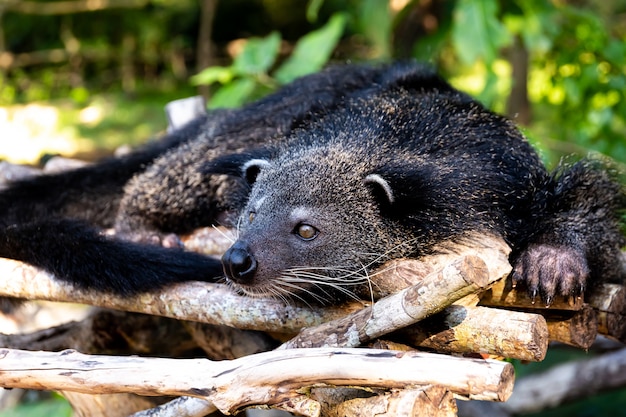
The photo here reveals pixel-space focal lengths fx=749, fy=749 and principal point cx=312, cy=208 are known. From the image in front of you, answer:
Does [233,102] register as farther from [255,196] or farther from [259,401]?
[259,401]

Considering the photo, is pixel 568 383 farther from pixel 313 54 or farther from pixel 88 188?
pixel 88 188

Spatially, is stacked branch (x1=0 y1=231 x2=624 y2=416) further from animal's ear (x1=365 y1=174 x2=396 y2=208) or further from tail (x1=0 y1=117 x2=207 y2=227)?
tail (x1=0 y1=117 x2=207 y2=227)

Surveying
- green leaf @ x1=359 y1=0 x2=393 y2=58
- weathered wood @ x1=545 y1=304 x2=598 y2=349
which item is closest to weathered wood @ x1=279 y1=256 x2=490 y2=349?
weathered wood @ x1=545 y1=304 x2=598 y2=349

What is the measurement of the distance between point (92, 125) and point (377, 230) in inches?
341

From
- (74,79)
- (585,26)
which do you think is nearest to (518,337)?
(585,26)

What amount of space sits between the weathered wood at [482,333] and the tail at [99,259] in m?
0.87

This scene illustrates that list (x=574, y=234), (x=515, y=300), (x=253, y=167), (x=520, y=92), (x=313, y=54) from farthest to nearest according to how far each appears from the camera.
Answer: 1. (x=520, y=92)
2. (x=313, y=54)
3. (x=253, y=167)
4. (x=574, y=234)
5. (x=515, y=300)

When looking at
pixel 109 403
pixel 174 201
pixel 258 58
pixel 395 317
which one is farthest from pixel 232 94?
pixel 395 317

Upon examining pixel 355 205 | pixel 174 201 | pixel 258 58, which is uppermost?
pixel 258 58

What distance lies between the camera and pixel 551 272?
8.07ft

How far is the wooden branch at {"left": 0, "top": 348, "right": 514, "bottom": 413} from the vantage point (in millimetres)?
1793

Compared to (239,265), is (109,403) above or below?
below

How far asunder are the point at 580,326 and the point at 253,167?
136cm

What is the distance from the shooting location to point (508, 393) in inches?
70.9
